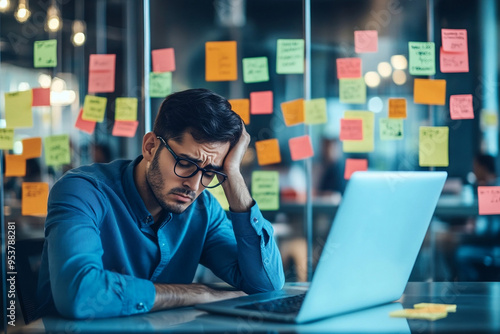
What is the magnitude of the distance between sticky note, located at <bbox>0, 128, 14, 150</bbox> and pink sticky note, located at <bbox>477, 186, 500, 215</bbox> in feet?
7.15

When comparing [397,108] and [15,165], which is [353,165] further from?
[15,165]

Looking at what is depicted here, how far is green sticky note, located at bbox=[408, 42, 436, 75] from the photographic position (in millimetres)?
2658

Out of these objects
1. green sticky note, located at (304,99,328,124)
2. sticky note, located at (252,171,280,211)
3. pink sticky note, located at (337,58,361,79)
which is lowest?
sticky note, located at (252,171,280,211)

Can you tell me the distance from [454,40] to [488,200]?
2.41 ft

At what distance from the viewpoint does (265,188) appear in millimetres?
3018

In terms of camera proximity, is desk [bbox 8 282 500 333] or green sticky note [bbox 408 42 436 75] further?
green sticky note [bbox 408 42 436 75]

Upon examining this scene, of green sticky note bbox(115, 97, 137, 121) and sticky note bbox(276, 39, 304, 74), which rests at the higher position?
sticky note bbox(276, 39, 304, 74)

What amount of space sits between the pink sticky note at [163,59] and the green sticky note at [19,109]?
0.64 meters

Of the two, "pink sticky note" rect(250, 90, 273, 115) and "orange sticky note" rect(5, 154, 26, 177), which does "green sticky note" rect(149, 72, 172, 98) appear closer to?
"pink sticky note" rect(250, 90, 273, 115)

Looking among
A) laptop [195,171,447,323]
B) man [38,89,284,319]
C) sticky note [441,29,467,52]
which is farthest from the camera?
sticky note [441,29,467,52]

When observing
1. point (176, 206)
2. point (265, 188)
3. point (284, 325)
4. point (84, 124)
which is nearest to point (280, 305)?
point (284, 325)

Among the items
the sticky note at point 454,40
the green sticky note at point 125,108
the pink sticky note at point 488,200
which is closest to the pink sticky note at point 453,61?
the sticky note at point 454,40

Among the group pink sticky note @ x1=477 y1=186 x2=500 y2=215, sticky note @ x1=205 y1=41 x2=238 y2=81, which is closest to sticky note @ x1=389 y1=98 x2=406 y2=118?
pink sticky note @ x1=477 y1=186 x2=500 y2=215

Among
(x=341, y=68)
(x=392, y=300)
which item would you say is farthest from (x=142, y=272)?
(x=341, y=68)
